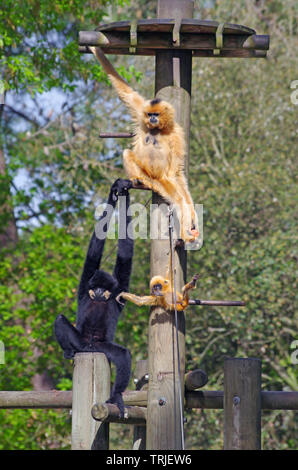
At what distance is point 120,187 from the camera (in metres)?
5.27

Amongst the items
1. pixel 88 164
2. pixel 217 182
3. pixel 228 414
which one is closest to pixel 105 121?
pixel 88 164

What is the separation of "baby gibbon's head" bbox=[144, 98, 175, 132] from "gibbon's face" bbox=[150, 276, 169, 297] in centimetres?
104

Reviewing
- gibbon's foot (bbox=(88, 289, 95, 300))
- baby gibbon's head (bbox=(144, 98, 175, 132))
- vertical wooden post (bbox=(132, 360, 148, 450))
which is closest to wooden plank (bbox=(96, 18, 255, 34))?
baby gibbon's head (bbox=(144, 98, 175, 132))

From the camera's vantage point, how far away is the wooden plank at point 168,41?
5316mm

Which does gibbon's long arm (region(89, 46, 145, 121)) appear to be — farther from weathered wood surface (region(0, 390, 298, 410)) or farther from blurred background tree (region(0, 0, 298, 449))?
blurred background tree (region(0, 0, 298, 449))

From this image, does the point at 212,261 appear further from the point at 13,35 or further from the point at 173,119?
the point at 173,119

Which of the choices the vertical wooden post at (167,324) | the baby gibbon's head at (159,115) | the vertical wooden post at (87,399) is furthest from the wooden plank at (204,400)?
the baby gibbon's head at (159,115)

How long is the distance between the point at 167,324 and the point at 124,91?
170cm

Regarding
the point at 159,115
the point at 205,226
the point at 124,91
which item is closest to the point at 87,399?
the point at 159,115

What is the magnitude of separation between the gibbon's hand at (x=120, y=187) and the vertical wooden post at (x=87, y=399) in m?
1.11

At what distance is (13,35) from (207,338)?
5231 millimetres

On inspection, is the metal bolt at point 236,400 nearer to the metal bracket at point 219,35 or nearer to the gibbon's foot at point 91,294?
the gibbon's foot at point 91,294

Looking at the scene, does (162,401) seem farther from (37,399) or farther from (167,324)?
(37,399)

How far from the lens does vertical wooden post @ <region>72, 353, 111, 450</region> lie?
4.89m
